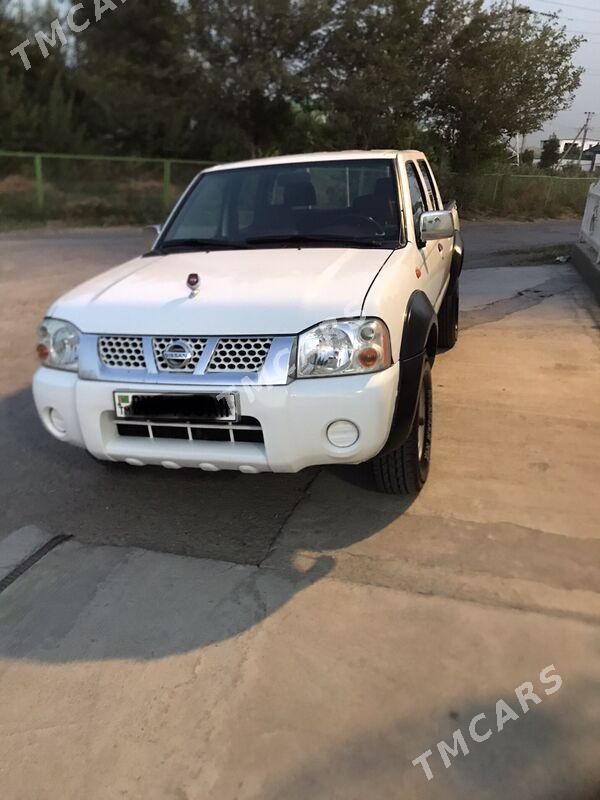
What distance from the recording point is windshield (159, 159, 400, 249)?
3941 millimetres

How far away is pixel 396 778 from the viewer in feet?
6.56

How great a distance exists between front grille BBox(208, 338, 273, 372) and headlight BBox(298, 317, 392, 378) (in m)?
0.16

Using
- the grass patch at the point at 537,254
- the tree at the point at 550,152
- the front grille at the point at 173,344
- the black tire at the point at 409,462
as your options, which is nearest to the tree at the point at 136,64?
the grass patch at the point at 537,254

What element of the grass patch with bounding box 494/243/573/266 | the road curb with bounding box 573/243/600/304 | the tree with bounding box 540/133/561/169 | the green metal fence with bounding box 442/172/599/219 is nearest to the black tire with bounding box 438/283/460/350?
the road curb with bounding box 573/243/600/304

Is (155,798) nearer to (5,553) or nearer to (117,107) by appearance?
(5,553)

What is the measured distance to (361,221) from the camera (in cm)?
398

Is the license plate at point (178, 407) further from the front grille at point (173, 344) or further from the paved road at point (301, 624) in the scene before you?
the paved road at point (301, 624)

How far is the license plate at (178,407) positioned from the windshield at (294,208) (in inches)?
54.0

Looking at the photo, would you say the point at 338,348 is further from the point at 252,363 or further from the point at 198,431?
the point at 198,431

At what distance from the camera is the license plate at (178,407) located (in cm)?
289

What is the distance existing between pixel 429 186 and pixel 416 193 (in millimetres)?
941

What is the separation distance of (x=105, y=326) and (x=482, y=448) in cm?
240

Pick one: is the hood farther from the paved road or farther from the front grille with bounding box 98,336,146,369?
the paved road

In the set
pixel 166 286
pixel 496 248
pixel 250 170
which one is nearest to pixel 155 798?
pixel 166 286
